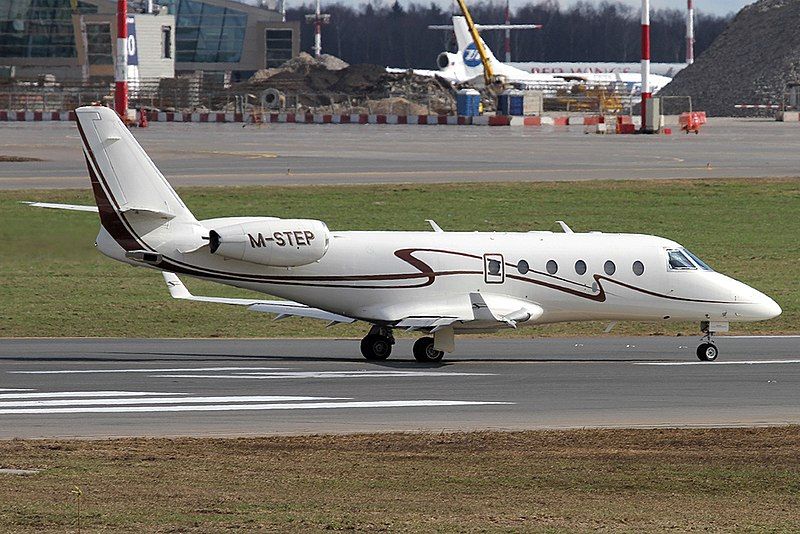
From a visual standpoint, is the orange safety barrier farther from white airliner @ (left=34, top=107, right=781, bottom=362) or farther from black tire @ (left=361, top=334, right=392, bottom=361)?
black tire @ (left=361, top=334, right=392, bottom=361)

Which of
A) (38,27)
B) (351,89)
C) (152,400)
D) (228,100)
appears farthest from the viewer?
(38,27)

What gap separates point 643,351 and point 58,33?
439ft

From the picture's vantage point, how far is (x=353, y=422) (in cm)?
2319

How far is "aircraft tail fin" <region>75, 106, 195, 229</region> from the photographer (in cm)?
2855

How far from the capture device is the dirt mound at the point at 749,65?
472ft

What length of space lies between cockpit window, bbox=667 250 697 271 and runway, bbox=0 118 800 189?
3399cm

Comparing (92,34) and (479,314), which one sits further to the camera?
(92,34)

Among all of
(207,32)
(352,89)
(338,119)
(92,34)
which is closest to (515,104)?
(338,119)

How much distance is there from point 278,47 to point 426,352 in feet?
503

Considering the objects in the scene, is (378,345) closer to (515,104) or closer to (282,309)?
(282,309)

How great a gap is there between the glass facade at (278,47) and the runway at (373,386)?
148287mm

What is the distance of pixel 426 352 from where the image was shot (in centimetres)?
3039

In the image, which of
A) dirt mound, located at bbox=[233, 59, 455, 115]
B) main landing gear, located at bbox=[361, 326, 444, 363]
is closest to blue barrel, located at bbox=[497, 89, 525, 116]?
dirt mound, located at bbox=[233, 59, 455, 115]

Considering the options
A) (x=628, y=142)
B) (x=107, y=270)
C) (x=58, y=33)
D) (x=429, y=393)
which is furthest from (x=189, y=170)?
(x=58, y=33)
